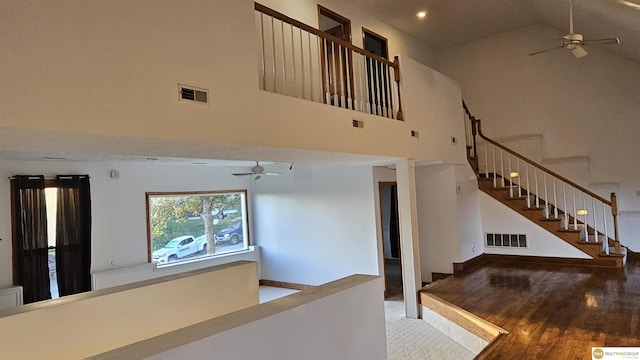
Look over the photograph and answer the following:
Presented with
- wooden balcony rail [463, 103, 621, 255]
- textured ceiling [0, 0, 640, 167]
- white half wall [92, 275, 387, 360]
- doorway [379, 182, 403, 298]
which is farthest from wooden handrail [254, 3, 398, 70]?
doorway [379, 182, 403, 298]

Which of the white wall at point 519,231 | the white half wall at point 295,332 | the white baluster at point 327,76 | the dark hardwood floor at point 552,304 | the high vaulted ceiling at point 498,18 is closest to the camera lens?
the white half wall at point 295,332

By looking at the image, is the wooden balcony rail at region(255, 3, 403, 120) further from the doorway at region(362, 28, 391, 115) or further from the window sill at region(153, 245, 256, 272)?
the window sill at region(153, 245, 256, 272)

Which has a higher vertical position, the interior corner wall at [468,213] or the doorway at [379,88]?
the doorway at [379,88]

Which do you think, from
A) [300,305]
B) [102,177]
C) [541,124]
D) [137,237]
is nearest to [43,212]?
[102,177]

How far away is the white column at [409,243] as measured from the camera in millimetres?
5465

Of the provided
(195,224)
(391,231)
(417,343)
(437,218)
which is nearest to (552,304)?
(417,343)

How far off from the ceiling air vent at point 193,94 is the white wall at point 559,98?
736cm

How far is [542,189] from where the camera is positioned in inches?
313

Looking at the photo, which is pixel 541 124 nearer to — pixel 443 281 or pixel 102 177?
pixel 443 281

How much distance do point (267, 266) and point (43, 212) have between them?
4.12 m

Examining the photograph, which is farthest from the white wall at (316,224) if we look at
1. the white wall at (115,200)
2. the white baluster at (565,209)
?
the white baluster at (565,209)

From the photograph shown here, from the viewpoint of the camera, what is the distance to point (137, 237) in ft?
21.5

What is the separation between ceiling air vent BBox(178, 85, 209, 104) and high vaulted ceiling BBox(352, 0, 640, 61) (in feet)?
15.0

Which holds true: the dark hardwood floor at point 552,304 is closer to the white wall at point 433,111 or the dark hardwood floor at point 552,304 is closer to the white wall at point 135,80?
the white wall at point 433,111
